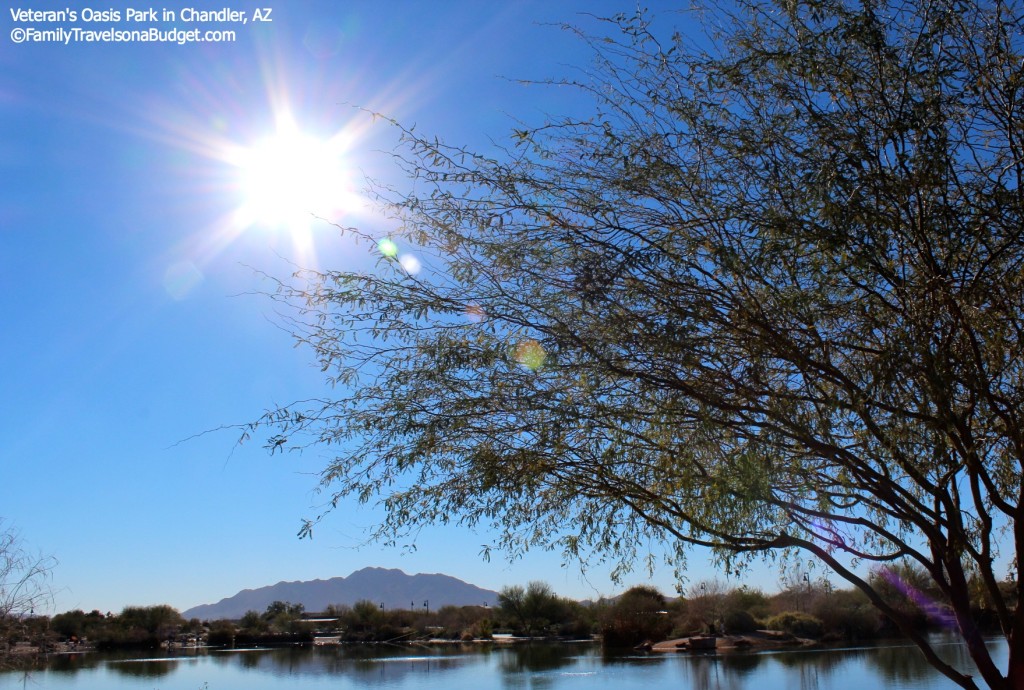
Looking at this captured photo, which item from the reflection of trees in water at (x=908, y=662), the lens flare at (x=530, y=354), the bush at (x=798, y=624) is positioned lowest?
the bush at (x=798, y=624)

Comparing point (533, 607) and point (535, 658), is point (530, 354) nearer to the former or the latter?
point (535, 658)

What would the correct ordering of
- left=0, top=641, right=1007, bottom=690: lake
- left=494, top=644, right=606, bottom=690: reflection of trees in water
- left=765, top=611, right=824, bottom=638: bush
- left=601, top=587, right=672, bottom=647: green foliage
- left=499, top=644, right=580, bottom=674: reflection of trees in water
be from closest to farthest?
left=0, top=641, right=1007, bottom=690: lake
left=494, top=644, right=606, bottom=690: reflection of trees in water
left=499, top=644, right=580, bottom=674: reflection of trees in water
left=765, top=611, right=824, bottom=638: bush
left=601, top=587, right=672, bottom=647: green foliage

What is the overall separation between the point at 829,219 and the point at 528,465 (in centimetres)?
194

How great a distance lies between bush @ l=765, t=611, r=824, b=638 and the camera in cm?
3600

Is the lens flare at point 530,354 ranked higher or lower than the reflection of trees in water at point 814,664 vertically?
higher

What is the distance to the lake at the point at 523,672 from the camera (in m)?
19.4

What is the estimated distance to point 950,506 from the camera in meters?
4.17

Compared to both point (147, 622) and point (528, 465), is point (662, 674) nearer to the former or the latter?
point (528, 465)

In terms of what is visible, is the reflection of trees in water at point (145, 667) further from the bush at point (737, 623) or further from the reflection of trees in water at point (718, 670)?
the bush at point (737, 623)

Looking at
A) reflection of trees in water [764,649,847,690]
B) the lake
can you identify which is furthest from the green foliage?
reflection of trees in water [764,649,847,690]

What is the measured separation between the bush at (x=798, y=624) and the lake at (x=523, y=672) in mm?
6970

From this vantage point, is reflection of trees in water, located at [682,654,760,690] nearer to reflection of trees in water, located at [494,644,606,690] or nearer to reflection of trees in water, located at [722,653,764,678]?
reflection of trees in water, located at [722,653,764,678]

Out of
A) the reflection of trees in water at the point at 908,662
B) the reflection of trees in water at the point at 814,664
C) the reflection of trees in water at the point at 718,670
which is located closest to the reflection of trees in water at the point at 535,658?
the reflection of trees in water at the point at 718,670

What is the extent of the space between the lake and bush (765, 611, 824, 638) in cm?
697
